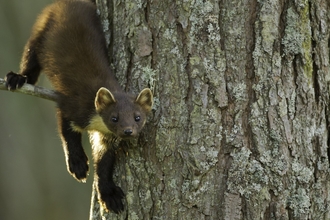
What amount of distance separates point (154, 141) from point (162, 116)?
195mm

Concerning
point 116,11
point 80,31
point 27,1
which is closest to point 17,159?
point 27,1

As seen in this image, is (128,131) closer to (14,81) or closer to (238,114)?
(238,114)

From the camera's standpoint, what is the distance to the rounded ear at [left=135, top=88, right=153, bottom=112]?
4.79 m

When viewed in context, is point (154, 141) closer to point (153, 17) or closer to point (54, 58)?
point (153, 17)

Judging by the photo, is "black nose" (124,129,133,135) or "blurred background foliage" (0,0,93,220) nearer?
"black nose" (124,129,133,135)

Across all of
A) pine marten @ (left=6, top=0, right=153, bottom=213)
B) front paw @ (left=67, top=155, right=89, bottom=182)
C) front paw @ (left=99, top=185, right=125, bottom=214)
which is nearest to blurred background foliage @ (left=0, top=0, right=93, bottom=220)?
pine marten @ (left=6, top=0, right=153, bottom=213)

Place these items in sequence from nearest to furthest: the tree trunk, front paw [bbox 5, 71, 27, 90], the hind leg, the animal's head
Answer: the tree trunk → the animal's head → front paw [bbox 5, 71, 27, 90] → the hind leg

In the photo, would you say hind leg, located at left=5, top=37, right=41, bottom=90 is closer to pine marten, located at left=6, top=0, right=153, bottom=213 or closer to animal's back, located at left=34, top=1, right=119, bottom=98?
pine marten, located at left=6, top=0, right=153, bottom=213

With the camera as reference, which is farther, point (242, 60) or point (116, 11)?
point (116, 11)

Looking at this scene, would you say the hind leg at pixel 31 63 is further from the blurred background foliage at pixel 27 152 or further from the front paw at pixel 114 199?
the blurred background foliage at pixel 27 152

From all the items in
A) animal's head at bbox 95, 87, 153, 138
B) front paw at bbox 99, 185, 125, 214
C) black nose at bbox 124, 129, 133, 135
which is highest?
animal's head at bbox 95, 87, 153, 138

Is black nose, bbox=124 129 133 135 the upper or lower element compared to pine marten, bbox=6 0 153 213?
lower

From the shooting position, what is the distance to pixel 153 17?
15.8 feet

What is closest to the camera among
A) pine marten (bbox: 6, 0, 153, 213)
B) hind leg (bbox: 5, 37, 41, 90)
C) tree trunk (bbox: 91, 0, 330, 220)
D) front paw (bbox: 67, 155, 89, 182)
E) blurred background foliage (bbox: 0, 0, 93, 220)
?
tree trunk (bbox: 91, 0, 330, 220)
